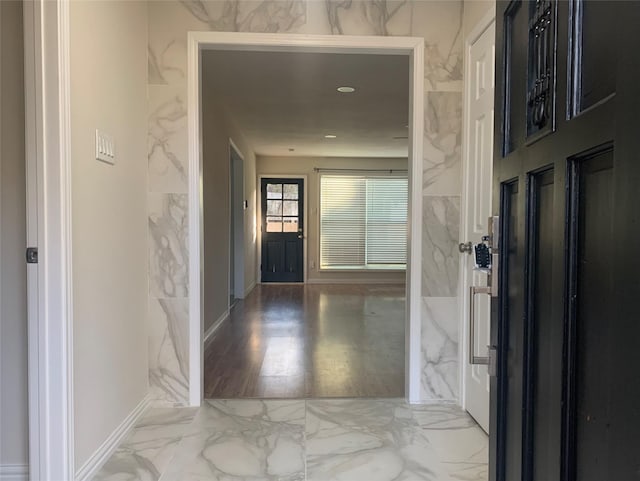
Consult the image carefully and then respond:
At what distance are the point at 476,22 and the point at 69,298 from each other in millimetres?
2356

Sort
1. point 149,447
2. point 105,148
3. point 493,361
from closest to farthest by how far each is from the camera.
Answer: point 493,361 < point 105,148 < point 149,447

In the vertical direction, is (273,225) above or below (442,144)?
below

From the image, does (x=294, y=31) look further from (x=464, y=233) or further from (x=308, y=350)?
(x=308, y=350)

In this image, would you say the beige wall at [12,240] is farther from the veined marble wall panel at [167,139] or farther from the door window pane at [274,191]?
the door window pane at [274,191]

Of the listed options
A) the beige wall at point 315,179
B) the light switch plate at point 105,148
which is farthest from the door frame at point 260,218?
the light switch plate at point 105,148

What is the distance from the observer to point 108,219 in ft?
6.56

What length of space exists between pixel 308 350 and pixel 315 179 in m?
5.22

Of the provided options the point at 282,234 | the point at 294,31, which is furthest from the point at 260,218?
the point at 294,31

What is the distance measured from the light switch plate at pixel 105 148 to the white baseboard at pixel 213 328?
2287mm

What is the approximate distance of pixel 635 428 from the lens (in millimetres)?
510

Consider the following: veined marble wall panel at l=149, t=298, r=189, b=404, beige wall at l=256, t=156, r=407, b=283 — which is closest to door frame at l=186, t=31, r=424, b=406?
veined marble wall panel at l=149, t=298, r=189, b=404

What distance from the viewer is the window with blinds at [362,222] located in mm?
8680

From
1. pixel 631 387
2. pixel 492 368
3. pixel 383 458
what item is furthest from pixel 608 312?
pixel 383 458

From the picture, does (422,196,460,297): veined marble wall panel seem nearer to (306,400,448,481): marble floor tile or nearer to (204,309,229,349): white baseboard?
(306,400,448,481): marble floor tile
